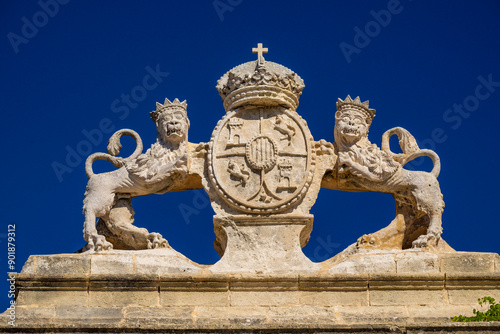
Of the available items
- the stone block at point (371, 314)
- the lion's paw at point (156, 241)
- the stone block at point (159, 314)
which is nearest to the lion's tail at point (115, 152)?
the lion's paw at point (156, 241)

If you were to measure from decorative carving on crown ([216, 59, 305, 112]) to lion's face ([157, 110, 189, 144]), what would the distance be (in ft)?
2.49

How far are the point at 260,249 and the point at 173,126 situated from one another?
227cm

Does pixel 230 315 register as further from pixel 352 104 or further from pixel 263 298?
pixel 352 104

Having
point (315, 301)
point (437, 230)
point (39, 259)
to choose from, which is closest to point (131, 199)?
point (39, 259)

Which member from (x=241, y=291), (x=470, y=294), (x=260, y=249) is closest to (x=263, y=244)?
(x=260, y=249)

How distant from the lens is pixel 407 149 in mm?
18062

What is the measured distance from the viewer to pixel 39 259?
56.1 feet

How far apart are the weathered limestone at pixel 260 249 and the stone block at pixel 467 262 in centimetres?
2

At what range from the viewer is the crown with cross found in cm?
1780

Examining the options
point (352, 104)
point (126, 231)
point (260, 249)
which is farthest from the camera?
point (352, 104)

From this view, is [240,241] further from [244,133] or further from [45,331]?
[45,331]

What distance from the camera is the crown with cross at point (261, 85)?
17.8 m

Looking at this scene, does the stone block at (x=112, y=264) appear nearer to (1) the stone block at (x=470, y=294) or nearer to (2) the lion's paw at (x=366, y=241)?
(2) the lion's paw at (x=366, y=241)

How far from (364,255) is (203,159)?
2.77 meters
